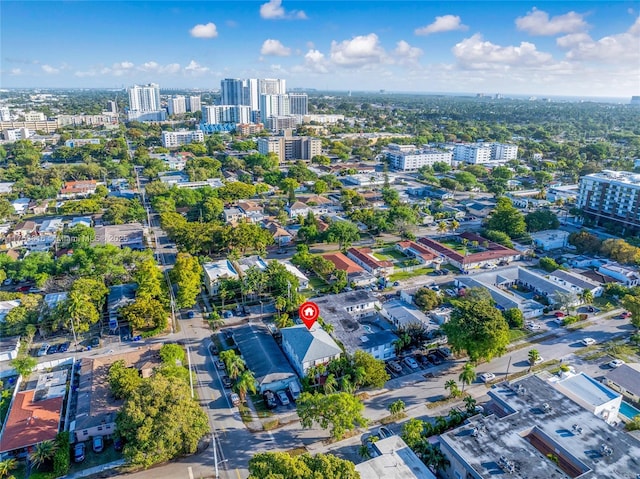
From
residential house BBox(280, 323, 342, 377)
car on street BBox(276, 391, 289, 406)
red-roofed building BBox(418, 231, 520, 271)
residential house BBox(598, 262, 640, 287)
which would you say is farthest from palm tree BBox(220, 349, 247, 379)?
residential house BBox(598, 262, 640, 287)

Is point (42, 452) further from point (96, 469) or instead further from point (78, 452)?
point (96, 469)

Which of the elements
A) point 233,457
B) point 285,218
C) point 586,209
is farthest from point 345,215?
point 233,457

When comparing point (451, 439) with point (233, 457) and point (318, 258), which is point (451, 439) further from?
point (318, 258)

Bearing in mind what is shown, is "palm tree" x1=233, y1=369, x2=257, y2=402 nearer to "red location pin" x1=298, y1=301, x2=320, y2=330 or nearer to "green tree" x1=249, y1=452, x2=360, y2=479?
"red location pin" x1=298, y1=301, x2=320, y2=330

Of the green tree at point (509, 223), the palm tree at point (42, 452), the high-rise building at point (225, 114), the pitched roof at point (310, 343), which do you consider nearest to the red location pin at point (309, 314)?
the pitched roof at point (310, 343)

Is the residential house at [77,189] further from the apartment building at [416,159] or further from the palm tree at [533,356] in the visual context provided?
the palm tree at [533,356]

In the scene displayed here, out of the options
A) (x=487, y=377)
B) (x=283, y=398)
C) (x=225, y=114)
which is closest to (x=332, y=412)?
(x=283, y=398)
